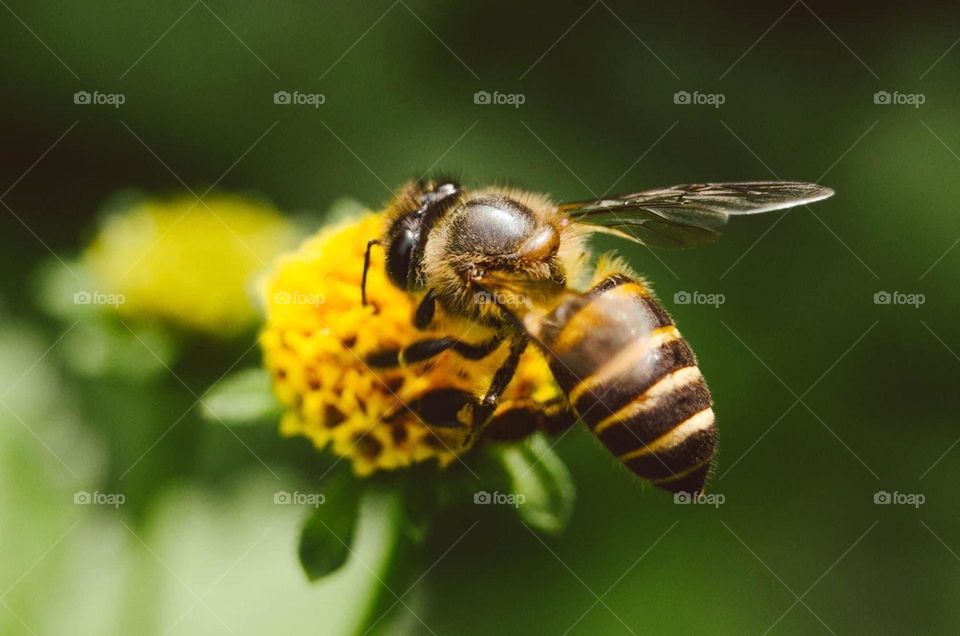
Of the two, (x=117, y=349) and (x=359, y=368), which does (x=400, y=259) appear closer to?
(x=359, y=368)

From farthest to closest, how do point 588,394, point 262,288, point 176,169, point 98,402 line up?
1. point 176,169
2. point 98,402
3. point 262,288
4. point 588,394

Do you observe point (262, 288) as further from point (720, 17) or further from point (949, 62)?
point (949, 62)

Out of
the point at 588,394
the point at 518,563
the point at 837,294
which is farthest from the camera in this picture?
the point at 837,294

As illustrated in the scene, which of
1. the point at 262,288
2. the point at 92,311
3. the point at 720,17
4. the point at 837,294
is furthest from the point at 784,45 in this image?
the point at 92,311
